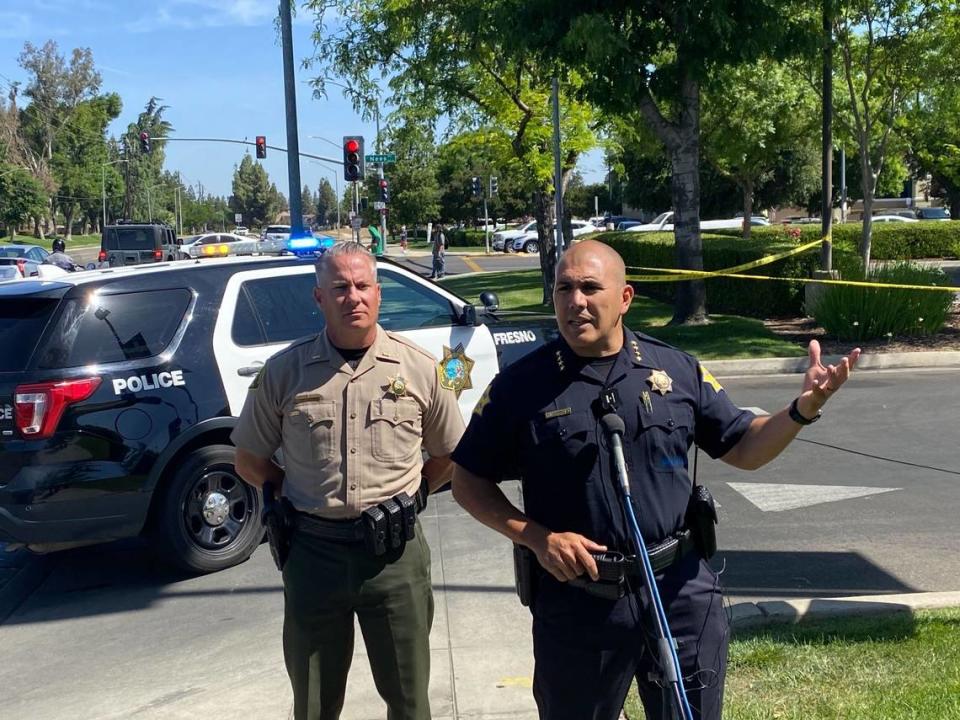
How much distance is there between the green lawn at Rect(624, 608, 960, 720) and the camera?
3904mm

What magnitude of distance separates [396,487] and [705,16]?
39.4ft

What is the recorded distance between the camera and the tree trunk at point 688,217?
51.9 ft

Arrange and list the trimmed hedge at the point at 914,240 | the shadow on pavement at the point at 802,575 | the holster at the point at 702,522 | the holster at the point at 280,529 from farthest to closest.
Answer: the trimmed hedge at the point at 914,240 → the shadow on pavement at the point at 802,575 → the holster at the point at 280,529 → the holster at the point at 702,522

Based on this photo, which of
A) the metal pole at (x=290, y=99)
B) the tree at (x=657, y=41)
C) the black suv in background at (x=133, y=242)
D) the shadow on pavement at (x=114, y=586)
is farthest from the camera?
the black suv in background at (x=133, y=242)

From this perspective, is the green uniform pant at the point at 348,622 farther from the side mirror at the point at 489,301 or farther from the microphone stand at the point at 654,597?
the side mirror at the point at 489,301

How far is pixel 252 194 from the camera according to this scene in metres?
168

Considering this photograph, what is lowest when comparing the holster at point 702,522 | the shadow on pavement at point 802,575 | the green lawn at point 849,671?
the shadow on pavement at point 802,575

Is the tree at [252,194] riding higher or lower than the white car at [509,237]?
higher

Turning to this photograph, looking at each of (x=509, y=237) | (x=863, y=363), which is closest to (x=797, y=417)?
(x=863, y=363)

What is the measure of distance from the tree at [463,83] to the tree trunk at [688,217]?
171 inches

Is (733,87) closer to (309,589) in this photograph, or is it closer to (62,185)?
(309,589)

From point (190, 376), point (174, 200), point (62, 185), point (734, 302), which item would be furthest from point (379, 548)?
point (174, 200)

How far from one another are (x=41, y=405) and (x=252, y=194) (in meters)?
168

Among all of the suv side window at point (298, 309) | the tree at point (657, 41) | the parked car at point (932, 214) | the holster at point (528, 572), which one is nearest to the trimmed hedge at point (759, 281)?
the tree at point (657, 41)
